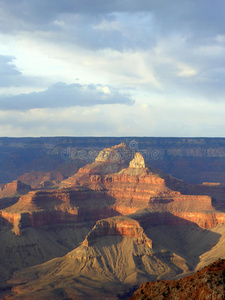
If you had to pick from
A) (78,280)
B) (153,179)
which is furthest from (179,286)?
(153,179)

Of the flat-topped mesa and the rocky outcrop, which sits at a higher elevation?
the rocky outcrop

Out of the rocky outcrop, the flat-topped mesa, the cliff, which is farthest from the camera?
A: the cliff

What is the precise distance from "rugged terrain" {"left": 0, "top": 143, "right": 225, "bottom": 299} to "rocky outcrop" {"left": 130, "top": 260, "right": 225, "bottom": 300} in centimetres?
6580

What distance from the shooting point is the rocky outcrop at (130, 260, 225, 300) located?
45.4 metres

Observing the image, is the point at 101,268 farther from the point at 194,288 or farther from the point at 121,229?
the point at 194,288

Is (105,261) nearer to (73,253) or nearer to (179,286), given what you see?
(73,253)

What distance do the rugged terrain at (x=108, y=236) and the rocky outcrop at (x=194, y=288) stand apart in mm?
65798

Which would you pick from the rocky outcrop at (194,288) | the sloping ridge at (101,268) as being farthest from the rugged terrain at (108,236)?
the rocky outcrop at (194,288)

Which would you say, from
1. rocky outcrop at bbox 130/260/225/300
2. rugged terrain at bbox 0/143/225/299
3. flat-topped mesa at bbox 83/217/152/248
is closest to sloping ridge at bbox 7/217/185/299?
flat-topped mesa at bbox 83/217/152/248

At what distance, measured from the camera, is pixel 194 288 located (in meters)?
47.1

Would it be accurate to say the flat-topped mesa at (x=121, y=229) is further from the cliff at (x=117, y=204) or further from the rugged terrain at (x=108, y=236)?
the cliff at (x=117, y=204)

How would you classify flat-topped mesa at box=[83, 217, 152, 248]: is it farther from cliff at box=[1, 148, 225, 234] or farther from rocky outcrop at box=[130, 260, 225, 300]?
rocky outcrop at box=[130, 260, 225, 300]

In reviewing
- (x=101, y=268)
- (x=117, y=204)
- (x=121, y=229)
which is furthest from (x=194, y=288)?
(x=117, y=204)

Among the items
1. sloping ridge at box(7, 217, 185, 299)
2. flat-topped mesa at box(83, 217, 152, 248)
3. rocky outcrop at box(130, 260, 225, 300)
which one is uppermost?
rocky outcrop at box(130, 260, 225, 300)
